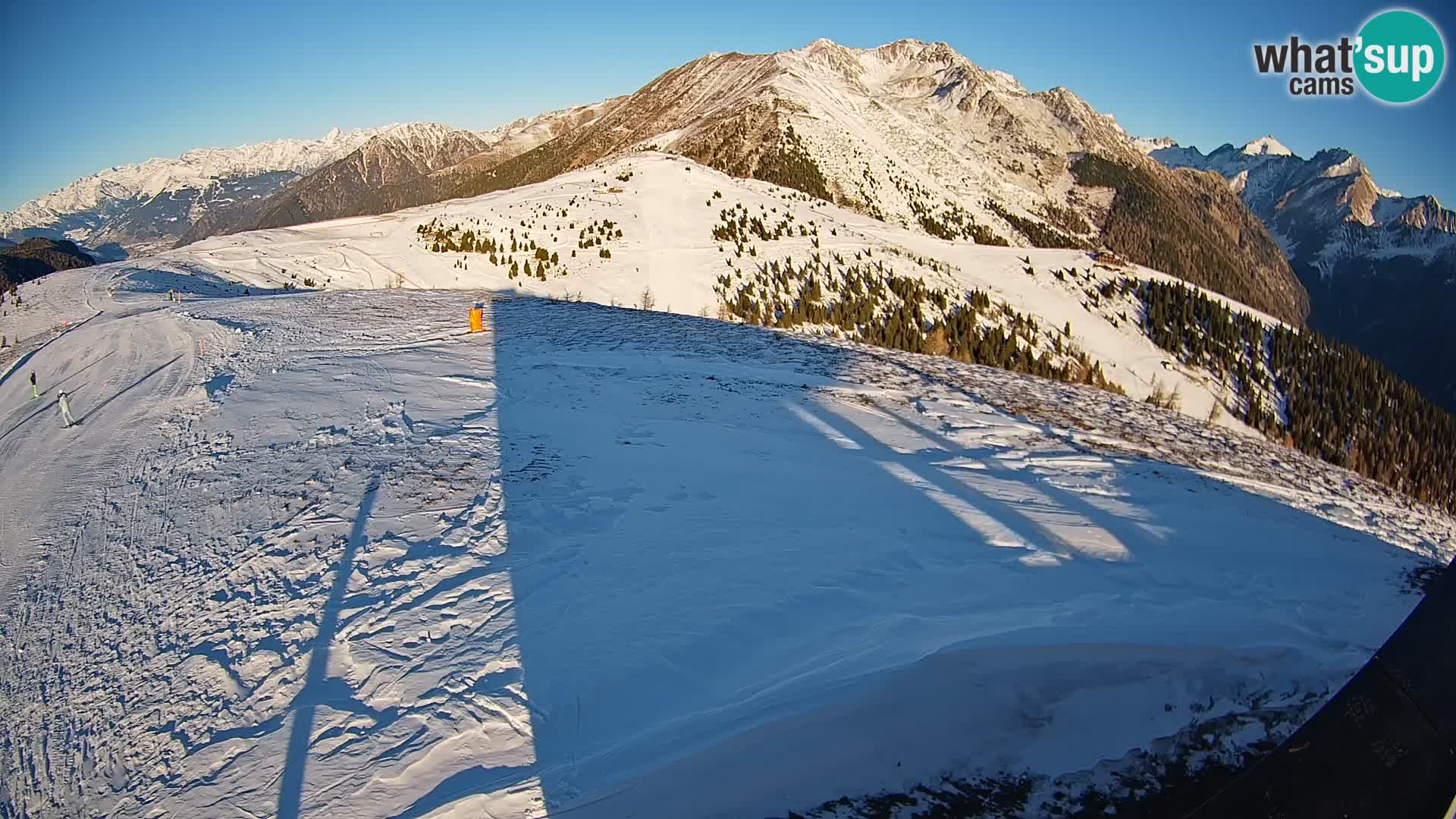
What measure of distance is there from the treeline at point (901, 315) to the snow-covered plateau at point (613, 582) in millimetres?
9766

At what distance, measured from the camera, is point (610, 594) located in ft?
16.7

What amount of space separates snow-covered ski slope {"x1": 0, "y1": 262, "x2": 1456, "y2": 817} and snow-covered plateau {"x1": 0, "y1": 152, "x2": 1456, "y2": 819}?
31 mm

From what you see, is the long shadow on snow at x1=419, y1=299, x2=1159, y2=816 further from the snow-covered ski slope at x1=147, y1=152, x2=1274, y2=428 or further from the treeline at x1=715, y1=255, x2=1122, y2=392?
the snow-covered ski slope at x1=147, y1=152, x2=1274, y2=428

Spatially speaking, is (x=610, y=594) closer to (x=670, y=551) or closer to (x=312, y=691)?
(x=670, y=551)

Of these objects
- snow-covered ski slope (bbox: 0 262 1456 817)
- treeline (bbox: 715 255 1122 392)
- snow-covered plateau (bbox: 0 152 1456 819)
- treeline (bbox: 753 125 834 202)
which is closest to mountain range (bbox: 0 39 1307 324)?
treeline (bbox: 753 125 834 202)

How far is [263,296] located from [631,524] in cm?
1587

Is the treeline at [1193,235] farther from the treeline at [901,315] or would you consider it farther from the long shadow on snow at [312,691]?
the long shadow on snow at [312,691]

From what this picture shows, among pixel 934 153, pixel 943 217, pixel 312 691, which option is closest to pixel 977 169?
pixel 934 153

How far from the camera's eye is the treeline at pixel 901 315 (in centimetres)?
2166

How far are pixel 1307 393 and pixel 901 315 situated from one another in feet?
57.3

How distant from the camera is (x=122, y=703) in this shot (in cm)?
421

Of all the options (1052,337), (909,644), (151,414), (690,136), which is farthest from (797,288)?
(690,136)

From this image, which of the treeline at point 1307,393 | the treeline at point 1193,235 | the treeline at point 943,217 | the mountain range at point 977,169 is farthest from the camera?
the treeline at point 1193,235

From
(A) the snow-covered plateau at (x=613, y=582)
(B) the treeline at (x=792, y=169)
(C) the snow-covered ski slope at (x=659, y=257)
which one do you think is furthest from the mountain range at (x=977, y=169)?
(A) the snow-covered plateau at (x=613, y=582)
